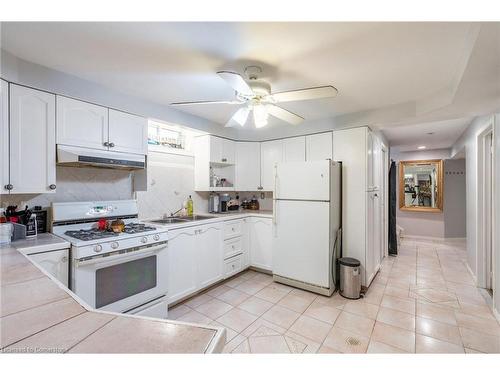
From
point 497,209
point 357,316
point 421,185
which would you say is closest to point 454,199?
point 421,185

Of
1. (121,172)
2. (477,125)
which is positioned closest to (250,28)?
(121,172)

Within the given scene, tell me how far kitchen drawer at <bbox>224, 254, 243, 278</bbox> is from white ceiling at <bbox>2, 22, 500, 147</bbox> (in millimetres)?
2085

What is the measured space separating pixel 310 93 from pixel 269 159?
6.86ft

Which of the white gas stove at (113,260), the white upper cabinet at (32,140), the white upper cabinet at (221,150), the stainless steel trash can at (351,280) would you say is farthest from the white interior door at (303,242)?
the white upper cabinet at (32,140)

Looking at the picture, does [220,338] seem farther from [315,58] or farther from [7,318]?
[315,58]

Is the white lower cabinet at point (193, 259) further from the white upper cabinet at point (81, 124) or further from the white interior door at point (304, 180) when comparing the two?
the white upper cabinet at point (81, 124)

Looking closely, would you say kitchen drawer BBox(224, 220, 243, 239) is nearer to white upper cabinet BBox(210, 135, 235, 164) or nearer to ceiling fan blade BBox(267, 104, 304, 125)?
white upper cabinet BBox(210, 135, 235, 164)

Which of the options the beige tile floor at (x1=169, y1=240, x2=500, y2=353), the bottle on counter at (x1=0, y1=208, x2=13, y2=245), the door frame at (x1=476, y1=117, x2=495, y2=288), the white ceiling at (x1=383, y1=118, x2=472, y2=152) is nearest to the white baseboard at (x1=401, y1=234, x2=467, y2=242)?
the white ceiling at (x1=383, y1=118, x2=472, y2=152)

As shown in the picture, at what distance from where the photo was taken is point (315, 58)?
5.42ft

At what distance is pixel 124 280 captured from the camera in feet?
6.35

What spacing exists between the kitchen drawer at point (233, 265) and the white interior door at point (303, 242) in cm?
51

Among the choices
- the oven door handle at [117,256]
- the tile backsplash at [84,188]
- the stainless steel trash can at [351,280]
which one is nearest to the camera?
the oven door handle at [117,256]

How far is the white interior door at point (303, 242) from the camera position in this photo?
2756 mm
